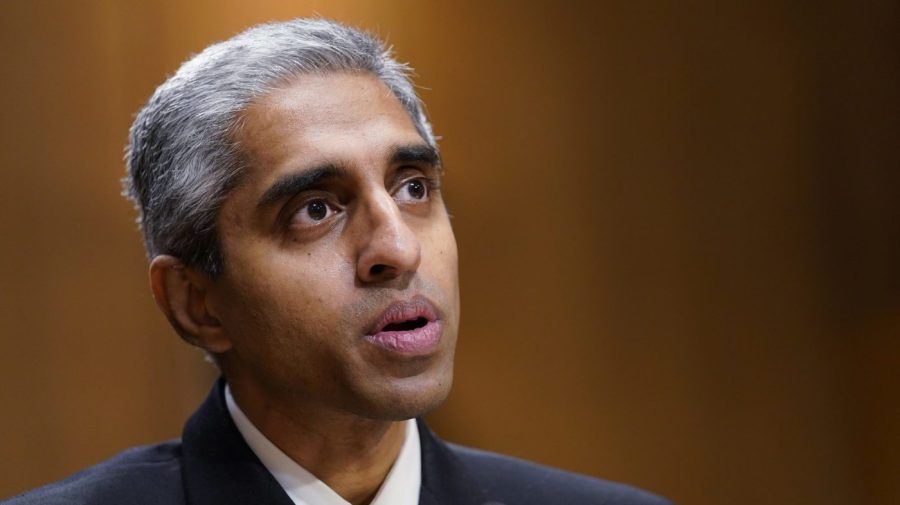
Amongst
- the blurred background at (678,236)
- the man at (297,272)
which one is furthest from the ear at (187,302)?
the blurred background at (678,236)

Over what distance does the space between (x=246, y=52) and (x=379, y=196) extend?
28cm

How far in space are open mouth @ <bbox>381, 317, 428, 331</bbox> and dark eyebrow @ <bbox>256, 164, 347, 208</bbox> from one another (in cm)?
20

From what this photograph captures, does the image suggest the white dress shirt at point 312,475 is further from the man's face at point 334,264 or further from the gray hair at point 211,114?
the gray hair at point 211,114

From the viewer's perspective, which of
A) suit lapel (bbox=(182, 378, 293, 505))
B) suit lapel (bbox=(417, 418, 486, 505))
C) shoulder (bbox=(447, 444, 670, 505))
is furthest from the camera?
shoulder (bbox=(447, 444, 670, 505))

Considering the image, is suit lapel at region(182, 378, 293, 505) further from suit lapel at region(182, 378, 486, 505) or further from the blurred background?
the blurred background

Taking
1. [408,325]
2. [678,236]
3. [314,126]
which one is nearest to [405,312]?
[408,325]

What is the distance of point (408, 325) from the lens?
4.60 feet

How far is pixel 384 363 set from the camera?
4.50ft

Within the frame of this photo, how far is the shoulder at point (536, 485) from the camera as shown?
1.75m

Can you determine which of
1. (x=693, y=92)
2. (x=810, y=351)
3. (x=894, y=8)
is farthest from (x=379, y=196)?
(x=894, y=8)

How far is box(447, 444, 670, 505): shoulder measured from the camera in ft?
5.75

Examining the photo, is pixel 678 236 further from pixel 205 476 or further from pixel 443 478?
pixel 205 476

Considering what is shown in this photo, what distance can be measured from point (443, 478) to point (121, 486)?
45 cm

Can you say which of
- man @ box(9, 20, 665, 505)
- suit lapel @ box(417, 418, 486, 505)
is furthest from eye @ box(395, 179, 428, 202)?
suit lapel @ box(417, 418, 486, 505)
